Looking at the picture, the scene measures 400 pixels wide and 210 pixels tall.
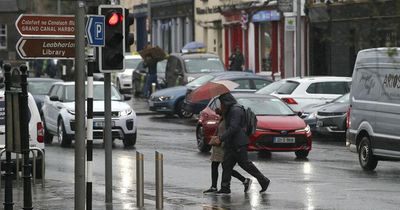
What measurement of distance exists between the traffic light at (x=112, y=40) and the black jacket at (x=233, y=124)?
2186mm

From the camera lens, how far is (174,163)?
24.4 meters

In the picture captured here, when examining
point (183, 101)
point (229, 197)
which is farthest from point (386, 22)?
point (183, 101)

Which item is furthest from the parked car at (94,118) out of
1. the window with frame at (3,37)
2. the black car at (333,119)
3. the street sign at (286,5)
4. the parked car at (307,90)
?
the window with frame at (3,37)

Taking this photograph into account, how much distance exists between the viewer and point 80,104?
48.1 feet

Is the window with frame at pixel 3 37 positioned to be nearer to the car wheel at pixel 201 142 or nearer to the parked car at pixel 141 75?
the parked car at pixel 141 75

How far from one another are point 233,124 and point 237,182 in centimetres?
293

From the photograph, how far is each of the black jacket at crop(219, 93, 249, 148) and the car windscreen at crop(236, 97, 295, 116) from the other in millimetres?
8104

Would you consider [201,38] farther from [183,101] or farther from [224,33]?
[183,101]

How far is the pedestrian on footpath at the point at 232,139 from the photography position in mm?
18222

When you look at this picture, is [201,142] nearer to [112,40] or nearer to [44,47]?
[112,40]

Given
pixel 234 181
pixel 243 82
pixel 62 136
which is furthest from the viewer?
pixel 243 82

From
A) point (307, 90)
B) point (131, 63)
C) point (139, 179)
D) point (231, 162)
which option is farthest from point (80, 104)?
point (131, 63)

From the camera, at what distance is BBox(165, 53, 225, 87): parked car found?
44219 millimetres

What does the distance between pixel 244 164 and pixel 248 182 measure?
18.6 inches
